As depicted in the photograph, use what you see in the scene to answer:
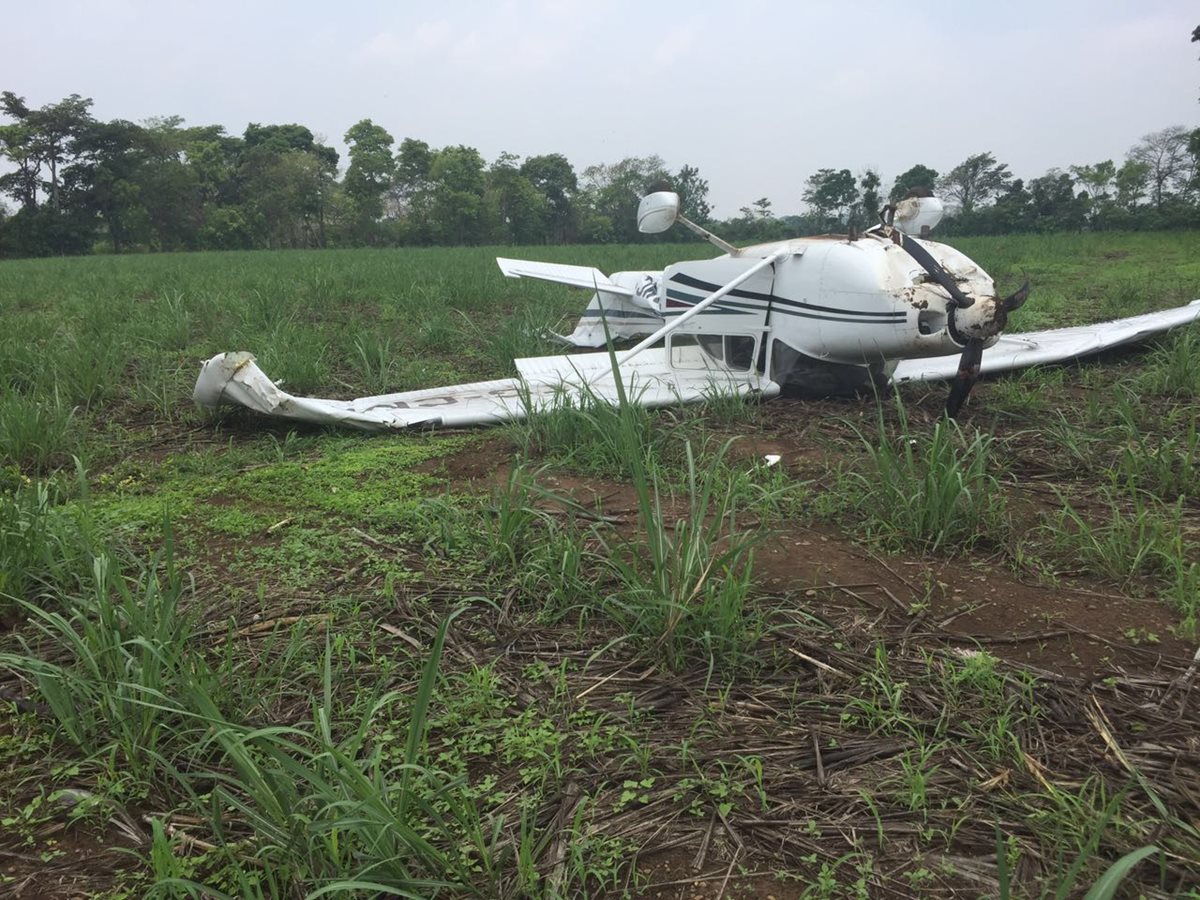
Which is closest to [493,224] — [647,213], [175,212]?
[175,212]

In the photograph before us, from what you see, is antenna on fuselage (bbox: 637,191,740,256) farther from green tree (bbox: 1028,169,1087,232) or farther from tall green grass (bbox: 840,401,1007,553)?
green tree (bbox: 1028,169,1087,232)

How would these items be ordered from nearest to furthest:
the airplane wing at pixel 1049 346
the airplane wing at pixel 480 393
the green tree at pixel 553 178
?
the airplane wing at pixel 480 393, the airplane wing at pixel 1049 346, the green tree at pixel 553 178

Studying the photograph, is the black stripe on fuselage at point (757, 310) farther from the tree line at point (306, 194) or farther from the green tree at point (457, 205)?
the green tree at point (457, 205)

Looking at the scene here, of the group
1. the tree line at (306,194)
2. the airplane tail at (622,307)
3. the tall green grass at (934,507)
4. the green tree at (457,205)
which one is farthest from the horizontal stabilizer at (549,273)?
the green tree at (457,205)

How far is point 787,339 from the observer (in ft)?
16.8

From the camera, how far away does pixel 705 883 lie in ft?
4.51

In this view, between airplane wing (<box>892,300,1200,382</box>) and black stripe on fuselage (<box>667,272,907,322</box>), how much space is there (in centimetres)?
91

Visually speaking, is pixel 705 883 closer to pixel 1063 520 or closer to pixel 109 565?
pixel 109 565

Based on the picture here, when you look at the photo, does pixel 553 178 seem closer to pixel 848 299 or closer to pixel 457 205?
pixel 457 205

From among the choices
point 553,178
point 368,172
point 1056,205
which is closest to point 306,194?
point 368,172

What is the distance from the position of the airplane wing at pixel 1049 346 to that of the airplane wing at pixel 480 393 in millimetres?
1449

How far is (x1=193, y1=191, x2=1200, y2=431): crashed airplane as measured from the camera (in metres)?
4.33

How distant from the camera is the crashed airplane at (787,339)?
433 centimetres

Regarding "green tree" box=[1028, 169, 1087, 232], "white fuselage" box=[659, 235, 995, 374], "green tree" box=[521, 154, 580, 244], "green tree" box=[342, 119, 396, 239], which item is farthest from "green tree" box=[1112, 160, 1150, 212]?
"white fuselage" box=[659, 235, 995, 374]
